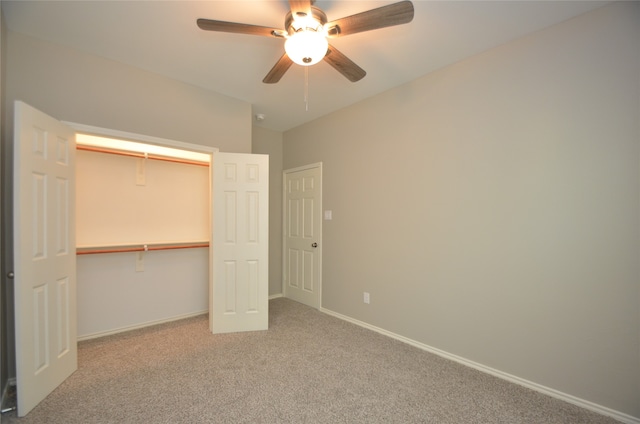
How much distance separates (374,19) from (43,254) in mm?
2743

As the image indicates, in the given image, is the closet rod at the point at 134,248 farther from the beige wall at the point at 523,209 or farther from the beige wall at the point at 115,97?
the beige wall at the point at 523,209

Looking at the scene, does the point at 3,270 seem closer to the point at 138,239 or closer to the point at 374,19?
the point at 138,239

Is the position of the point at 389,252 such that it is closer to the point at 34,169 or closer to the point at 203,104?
the point at 203,104

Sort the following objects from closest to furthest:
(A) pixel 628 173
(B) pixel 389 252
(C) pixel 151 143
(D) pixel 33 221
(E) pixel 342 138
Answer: (A) pixel 628 173 → (D) pixel 33 221 → (C) pixel 151 143 → (B) pixel 389 252 → (E) pixel 342 138

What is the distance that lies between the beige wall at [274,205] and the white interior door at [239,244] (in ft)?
4.06

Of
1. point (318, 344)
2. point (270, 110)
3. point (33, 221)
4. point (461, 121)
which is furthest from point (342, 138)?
point (33, 221)

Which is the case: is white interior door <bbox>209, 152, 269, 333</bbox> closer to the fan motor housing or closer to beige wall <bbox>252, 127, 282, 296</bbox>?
beige wall <bbox>252, 127, 282, 296</bbox>

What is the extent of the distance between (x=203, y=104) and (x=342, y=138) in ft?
5.67

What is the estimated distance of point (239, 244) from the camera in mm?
3193

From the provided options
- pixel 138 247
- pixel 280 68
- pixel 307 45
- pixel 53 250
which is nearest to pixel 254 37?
pixel 280 68

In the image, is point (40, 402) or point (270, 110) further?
point (270, 110)

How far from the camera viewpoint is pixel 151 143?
2830mm

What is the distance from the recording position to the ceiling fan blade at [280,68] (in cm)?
198

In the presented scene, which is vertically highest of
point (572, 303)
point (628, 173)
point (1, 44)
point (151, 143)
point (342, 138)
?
point (1, 44)
